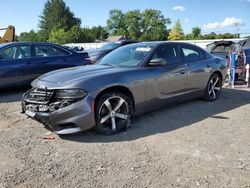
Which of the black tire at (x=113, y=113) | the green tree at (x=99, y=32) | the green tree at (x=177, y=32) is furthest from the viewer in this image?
the green tree at (x=99, y=32)

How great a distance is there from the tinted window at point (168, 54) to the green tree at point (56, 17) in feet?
305

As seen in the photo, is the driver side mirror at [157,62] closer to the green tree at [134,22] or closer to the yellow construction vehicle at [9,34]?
the yellow construction vehicle at [9,34]

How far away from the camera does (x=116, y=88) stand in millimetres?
5004

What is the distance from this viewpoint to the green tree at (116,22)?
102 meters

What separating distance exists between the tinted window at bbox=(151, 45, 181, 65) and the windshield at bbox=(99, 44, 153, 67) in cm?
18

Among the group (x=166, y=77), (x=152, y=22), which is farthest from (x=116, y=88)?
(x=152, y=22)

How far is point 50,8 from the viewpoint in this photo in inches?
3836

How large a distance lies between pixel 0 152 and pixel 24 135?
70 centimetres

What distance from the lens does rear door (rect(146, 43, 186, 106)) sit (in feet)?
18.0

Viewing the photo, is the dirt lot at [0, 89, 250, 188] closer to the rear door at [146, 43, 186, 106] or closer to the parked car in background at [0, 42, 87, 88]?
the rear door at [146, 43, 186, 106]

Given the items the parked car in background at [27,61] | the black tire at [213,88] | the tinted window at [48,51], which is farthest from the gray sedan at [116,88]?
the tinted window at [48,51]

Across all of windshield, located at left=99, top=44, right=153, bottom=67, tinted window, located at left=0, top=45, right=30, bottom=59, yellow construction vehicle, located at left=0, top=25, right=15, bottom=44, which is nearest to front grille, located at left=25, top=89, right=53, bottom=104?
windshield, located at left=99, top=44, right=153, bottom=67

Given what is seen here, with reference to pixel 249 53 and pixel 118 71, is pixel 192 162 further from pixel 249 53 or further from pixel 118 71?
pixel 249 53

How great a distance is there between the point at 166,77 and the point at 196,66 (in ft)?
3.86
